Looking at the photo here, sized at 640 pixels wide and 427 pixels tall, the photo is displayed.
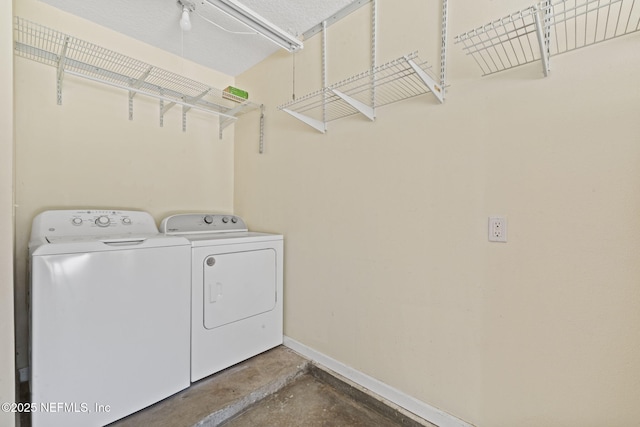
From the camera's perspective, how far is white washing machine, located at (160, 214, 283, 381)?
1619 mm

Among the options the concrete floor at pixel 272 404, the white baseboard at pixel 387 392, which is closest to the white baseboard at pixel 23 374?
the concrete floor at pixel 272 404

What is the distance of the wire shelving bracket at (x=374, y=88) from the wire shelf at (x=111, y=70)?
0.75 m

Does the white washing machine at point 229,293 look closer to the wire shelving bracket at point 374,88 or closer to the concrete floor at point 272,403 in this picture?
the concrete floor at point 272,403

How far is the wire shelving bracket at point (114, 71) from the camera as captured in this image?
5.30ft

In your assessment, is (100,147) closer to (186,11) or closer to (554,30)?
(186,11)

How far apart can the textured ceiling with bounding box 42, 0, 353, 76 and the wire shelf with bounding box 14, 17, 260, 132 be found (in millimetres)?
223

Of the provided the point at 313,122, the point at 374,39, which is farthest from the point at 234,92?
the point at 374,39

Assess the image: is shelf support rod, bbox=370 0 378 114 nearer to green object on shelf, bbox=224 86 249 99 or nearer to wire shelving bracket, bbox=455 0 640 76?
wire shelving bracket, bbox=455 0 640 76

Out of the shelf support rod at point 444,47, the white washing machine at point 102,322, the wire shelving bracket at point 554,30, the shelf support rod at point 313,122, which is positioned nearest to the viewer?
the wire shelving bracket at point 554,30

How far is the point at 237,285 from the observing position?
179 centimetres

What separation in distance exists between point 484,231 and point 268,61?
2.11 m

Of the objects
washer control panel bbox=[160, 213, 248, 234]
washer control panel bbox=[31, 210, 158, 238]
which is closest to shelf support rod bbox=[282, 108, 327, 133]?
washer control panel bbox=[160, 213, 248, 234]

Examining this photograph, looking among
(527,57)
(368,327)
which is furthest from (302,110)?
(368,327)

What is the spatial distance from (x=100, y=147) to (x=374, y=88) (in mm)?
1941
